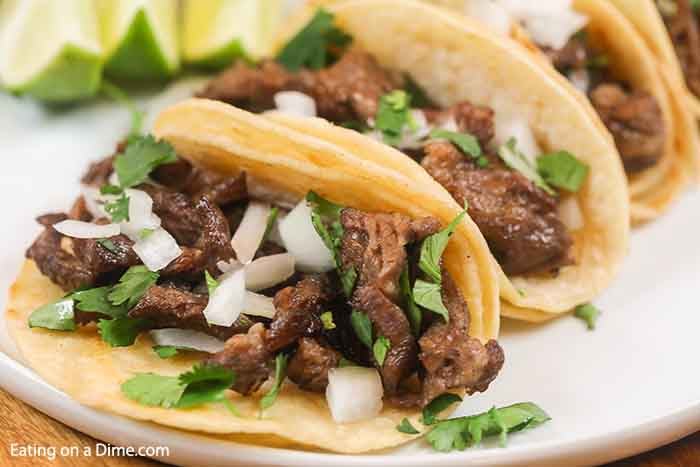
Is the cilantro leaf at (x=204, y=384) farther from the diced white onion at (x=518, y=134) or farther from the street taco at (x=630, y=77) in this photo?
the street taco at (x=630, y=77)

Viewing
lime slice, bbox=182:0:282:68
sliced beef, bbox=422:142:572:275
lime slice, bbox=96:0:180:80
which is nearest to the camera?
sliced beef, bbox=422:142:572:275

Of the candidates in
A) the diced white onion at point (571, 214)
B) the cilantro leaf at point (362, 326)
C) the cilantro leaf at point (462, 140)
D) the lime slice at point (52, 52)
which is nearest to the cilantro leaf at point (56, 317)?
the cilantro leaf at point (362, 326)

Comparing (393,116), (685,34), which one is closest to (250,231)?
(393,116)

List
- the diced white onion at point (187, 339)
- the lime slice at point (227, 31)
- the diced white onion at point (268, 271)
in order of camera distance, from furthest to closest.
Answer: the lime slice at point (227, 31)
the diced white onion at point (268, 271)
the diced white onion at point (187, 339)

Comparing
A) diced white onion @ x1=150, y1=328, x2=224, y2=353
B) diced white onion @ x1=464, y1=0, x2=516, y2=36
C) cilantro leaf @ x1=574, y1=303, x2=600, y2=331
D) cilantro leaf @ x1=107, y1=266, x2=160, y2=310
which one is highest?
diced white onion @ x1=464, y1=0, x2=516, y2=36

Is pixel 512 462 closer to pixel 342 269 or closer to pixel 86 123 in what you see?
pixel 342 269

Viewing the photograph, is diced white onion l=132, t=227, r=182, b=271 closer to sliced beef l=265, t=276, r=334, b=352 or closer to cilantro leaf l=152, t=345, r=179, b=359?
cilantro leaf l=152, t=345, r=179, b=359

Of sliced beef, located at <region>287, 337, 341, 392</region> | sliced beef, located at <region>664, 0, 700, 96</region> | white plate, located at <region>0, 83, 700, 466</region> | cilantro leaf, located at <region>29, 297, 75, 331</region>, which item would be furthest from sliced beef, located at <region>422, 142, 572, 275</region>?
sliced beef, located at <region>664, 0, 700, 96</region>

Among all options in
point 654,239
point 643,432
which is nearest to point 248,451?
point 643,432
